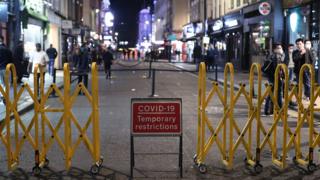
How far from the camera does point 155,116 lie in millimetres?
8320

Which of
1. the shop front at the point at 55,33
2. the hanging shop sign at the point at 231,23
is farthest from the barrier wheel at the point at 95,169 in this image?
the hanging shop sign at the point at 231,23

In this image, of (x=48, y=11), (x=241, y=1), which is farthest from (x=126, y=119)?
(x=241, y=1)

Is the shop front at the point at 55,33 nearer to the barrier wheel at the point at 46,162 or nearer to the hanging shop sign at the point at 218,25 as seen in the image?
the hanging shop sign at the point at 218,25

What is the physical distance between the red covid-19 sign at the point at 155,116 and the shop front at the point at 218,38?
4262 centimetres

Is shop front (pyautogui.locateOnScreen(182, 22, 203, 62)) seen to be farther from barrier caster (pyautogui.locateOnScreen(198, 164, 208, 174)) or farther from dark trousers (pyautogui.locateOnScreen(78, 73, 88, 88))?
barrier caster (pyautogui.locateOnScreen(198, 164, 208, 174))

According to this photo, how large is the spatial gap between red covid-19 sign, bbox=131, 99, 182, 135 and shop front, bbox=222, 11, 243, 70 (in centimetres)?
3728

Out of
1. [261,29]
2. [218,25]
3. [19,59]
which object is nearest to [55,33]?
[218,25]

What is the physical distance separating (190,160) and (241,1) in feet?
122

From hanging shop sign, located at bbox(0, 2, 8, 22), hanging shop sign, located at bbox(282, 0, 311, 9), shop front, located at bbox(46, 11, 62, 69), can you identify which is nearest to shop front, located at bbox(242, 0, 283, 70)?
hanging shop sign, located at bbox(282, 0, 311, 9)

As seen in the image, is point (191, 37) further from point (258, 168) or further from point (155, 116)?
point (155, 116)

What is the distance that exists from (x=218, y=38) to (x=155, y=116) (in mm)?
49550

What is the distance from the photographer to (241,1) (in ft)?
150

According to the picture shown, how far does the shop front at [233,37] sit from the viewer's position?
45750 millimetres

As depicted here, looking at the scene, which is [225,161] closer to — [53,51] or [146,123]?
[146,123]
